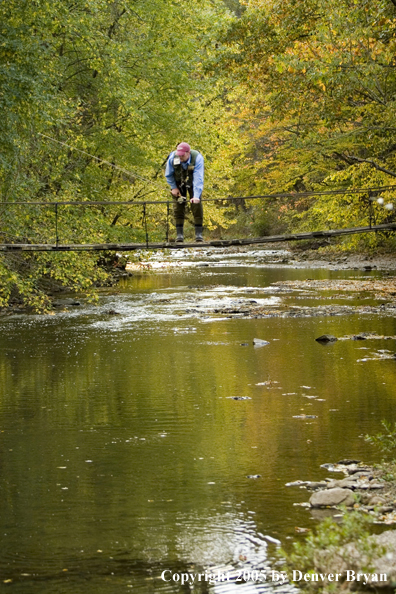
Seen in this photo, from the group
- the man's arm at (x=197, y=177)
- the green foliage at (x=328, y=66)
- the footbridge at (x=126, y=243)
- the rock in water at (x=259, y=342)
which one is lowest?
the rock in water at (x=259, y=342)

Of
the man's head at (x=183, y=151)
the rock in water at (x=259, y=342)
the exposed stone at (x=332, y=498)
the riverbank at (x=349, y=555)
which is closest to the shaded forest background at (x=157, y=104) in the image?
the man's head at (x=183, y=151)

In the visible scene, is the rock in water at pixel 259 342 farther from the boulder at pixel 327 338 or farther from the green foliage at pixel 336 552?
the green foliage at pixel 336 552

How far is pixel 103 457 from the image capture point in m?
8.31

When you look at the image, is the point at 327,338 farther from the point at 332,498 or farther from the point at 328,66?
the point at 332,498

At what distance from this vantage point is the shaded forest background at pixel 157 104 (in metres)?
12.1

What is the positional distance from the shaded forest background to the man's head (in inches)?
92.8

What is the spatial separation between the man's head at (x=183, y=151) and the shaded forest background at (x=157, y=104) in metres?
2.36

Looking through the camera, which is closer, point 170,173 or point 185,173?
point 170,173

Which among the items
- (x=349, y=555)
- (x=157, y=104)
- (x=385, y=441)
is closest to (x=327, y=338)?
(x=385, y=441)

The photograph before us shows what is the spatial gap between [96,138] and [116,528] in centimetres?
1513

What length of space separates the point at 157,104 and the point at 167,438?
1433 centimetres

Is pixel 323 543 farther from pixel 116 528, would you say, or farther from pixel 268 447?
pixel 268 447

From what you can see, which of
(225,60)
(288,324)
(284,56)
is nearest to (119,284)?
(288,324)

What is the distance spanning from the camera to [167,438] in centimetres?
894
